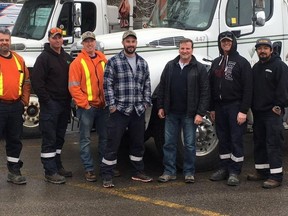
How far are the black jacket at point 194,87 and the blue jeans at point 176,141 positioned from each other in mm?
136

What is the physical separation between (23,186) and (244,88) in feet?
9.99

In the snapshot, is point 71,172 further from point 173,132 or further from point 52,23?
point 52,23

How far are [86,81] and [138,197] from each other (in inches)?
62.2

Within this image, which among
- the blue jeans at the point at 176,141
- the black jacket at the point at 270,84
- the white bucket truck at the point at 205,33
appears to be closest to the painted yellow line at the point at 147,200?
the blue jeans at the point at 176,141

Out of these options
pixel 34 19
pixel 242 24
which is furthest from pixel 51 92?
pixel 34 19

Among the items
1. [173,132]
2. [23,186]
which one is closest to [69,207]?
[23,186]

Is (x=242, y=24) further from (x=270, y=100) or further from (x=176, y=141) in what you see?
(x=176, y=141)

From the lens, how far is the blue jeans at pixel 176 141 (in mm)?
6527

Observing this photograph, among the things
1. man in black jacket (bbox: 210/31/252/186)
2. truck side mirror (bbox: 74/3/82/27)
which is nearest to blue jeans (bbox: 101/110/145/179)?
man in black jacket (bbox: 210/31/252/186)

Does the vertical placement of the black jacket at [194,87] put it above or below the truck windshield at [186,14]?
below

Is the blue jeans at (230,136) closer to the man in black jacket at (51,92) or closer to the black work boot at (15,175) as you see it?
the man in black jacket at (51,92)

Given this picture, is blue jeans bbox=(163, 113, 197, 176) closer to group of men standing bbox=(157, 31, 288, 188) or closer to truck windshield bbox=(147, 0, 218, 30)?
group of men standing bbox=(157, 31, 288, 188)

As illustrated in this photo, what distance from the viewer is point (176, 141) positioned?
22.0 feet

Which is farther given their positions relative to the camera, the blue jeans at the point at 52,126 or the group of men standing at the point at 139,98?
the blue jeans at the point at 52,126
